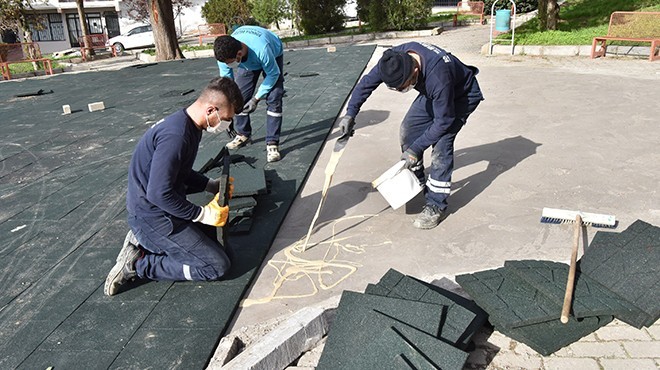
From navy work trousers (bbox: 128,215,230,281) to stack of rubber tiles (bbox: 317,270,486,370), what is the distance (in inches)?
39.0

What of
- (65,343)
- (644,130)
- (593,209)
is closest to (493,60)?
(644,130)

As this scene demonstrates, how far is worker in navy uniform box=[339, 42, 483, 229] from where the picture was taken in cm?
342

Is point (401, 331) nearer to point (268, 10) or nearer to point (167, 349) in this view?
point (167, 349)

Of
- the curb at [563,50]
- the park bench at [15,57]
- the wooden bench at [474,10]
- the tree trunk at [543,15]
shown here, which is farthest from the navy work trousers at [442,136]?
the wooden bench at [474,10]

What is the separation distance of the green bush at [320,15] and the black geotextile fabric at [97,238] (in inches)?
489

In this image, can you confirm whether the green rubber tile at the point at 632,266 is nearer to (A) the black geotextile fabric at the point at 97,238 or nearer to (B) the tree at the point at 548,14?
(A) the black geotextile fabric at the point at 97,238

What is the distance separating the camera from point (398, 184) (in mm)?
3639

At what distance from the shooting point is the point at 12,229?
407 centimetres

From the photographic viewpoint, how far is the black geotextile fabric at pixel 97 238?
2.67 metres

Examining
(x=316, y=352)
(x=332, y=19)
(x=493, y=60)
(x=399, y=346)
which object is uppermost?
(x=332, y=19)

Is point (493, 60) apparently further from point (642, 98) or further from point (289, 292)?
point (289, 292)

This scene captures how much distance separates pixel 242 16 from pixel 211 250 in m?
23.3

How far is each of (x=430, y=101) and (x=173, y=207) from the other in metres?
2.19

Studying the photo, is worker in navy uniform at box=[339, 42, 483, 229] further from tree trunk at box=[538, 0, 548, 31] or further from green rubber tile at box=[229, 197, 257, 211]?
tree trunk at box=[538, 0, 548, 31]
